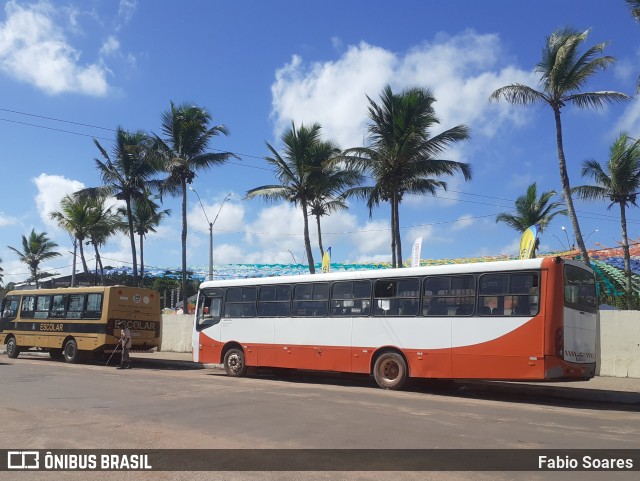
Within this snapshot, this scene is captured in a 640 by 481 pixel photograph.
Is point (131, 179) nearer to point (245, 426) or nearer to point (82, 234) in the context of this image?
point (82, 234)

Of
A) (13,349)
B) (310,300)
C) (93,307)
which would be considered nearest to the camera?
(310,300)

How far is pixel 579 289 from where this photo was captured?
1220cm

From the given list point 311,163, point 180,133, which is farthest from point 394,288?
point 180,133

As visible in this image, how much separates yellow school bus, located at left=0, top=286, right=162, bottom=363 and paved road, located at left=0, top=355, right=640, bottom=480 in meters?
6.42

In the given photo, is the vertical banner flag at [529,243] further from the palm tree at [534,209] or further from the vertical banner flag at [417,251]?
the palm tree at [534,209]

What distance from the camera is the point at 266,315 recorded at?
16.8 m

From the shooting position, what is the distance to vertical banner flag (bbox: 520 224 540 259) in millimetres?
16031

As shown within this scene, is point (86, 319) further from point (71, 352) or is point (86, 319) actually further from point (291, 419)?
point (291, 419)

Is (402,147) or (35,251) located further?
A: (35,251)

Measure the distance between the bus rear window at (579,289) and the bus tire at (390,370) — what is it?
405 centimetres

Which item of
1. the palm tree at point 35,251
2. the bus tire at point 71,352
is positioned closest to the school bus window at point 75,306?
the bus tire at point 71,352

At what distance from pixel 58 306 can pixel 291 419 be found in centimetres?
1717

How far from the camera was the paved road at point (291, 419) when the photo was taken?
24.7 ft

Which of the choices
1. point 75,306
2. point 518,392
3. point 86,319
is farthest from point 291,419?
point 75,306
